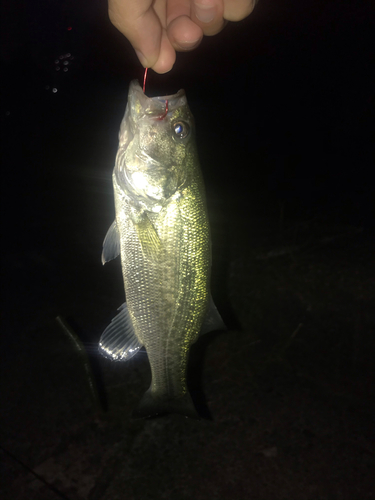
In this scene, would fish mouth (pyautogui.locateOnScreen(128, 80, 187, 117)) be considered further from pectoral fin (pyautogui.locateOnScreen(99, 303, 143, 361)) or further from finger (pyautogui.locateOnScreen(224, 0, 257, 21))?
pectoral fin (pyautogui.locateOnScreen(99, 303, 143, 361))

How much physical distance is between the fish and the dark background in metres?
1.58

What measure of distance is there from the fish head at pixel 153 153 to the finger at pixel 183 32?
0.20 meters

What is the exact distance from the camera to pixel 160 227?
1276 millimetres

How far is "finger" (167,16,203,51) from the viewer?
48.6 inches

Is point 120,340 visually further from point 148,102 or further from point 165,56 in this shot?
point 165,56

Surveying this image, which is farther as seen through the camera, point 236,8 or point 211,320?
point 211,320

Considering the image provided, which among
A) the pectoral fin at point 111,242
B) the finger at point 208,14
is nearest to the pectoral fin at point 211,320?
the pectoral fin at point 111,242

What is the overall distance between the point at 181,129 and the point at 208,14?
1.50ft

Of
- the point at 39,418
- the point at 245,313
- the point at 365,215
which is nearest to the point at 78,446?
the point at 39,418

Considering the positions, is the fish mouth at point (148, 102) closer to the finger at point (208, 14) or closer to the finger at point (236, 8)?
the finger at point (208, 14)

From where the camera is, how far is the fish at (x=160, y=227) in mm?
1264

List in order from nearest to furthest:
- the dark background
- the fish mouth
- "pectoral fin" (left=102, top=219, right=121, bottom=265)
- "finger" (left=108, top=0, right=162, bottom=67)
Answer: "finger" (left=108, top=0, right=162, bottom=67), the fish mouth, "pectoral fin" (left=102, top=219, right=121, bottom=265), the dark background

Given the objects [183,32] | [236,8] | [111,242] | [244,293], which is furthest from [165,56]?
[244,293]

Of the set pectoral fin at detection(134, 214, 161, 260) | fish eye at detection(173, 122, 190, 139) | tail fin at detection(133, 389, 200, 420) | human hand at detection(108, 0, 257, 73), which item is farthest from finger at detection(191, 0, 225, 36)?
tail fin at detection(133, 389, 200, 420)
